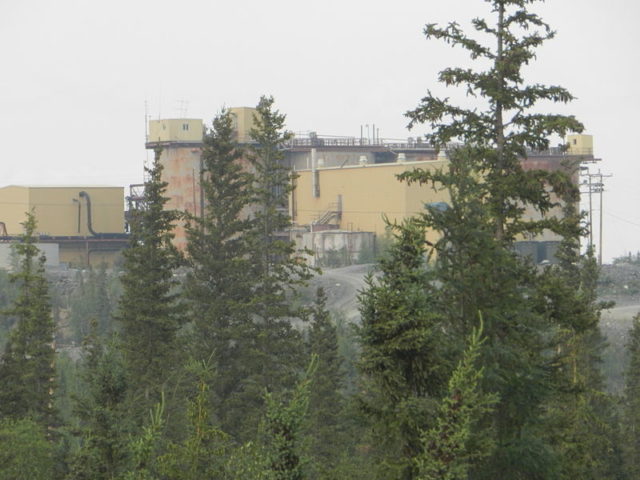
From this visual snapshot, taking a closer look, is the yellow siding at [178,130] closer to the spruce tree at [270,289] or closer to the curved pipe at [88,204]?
the curved pipe at [88,204]

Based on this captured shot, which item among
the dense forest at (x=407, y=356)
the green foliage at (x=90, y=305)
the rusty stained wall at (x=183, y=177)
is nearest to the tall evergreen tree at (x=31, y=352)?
the dense forest at (x=407, y=356)

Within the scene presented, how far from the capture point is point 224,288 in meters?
47.5

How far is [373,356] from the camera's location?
60.7 ft

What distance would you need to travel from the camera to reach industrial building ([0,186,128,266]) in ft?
424

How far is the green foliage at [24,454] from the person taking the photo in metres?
33.0

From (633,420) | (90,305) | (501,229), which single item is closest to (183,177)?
(90,305)

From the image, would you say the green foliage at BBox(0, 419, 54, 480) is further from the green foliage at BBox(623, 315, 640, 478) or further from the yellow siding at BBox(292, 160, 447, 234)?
the yellow siding at BBox(292, 160, 447, 234)

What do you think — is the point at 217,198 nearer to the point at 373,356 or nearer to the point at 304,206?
the point at 373,356

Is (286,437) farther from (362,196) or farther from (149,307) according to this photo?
(362,196)

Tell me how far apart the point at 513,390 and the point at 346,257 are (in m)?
104

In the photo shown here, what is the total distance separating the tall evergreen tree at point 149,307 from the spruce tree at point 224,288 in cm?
122

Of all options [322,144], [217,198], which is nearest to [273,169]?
[217,198]

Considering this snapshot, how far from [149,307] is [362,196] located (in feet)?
268

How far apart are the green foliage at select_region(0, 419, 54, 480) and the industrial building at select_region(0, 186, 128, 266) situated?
9276 centimetres
